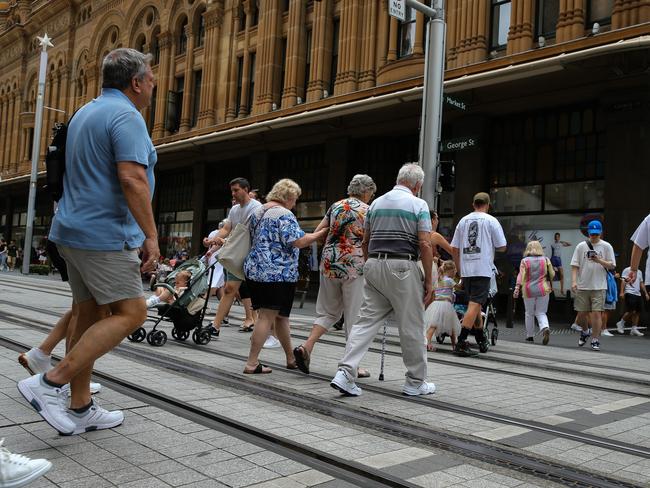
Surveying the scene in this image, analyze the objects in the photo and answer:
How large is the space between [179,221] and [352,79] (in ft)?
44.0

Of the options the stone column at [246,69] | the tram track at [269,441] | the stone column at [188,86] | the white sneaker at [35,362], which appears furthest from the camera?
the stone column at [188,86]

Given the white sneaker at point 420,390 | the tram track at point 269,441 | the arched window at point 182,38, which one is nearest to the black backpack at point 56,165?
the tram track at point 269,441

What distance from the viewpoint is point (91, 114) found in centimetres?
358

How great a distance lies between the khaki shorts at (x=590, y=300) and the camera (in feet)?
31.7

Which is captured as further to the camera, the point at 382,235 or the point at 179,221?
the point at 179,221

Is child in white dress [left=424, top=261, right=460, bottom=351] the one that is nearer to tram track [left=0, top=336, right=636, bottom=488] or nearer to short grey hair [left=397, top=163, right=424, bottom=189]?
short grey hair [left=397, top=163, right=424, bottom=189]

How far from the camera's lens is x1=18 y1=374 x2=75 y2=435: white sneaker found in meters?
3.41

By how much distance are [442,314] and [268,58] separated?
18492mm

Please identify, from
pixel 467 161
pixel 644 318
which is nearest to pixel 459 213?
pixel 467 161

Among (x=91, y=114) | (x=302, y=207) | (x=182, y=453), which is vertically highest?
(x=302, y=207)

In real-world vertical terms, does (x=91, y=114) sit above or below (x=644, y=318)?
above

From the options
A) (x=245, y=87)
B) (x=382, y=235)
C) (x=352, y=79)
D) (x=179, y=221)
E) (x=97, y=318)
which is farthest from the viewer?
(x=179, y=221)

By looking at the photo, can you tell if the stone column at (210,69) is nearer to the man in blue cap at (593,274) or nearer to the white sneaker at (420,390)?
the man in blue cap at (593,274)

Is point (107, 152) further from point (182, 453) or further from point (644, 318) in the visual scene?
point (644, 318)
